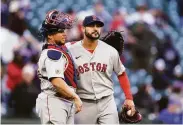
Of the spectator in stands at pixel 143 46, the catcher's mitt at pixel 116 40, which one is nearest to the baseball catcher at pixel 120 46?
the catcher's mitt at pixel 116 40

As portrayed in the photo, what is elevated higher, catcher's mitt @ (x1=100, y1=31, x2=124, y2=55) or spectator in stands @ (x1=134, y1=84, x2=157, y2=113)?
catcher's mitt @ (x1=100, y1=31, x2=124, y2=55)

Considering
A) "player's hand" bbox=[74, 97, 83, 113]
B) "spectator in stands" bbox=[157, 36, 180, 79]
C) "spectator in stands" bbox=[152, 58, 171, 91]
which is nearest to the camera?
"player's hand" bbox=[74, 97, 83, 113]

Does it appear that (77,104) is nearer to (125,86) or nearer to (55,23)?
(55,23)

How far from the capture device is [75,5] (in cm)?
1353

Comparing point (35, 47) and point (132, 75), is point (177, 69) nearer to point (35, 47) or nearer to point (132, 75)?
point (132, 75)

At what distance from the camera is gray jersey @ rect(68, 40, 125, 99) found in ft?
21.6

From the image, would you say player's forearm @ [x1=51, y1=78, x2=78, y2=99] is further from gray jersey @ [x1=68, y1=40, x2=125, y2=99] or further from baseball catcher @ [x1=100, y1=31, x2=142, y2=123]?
baseball catcher @ [x1=100, y1=31, x2=142, y2=123]

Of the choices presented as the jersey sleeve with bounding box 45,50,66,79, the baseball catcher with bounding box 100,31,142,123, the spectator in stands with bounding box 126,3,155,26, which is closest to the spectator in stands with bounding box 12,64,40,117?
the spectator in stands with bounding box 126,3,155,26

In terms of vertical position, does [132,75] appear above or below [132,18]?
below

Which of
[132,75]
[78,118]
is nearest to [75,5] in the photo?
[132,75]

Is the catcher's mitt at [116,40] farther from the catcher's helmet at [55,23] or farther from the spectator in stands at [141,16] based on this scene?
the spectator in stands at [141,16]

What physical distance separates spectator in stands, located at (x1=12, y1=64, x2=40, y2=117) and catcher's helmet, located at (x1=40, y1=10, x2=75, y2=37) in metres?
5.82

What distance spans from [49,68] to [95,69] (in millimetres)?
909

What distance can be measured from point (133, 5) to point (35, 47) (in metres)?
2.40
